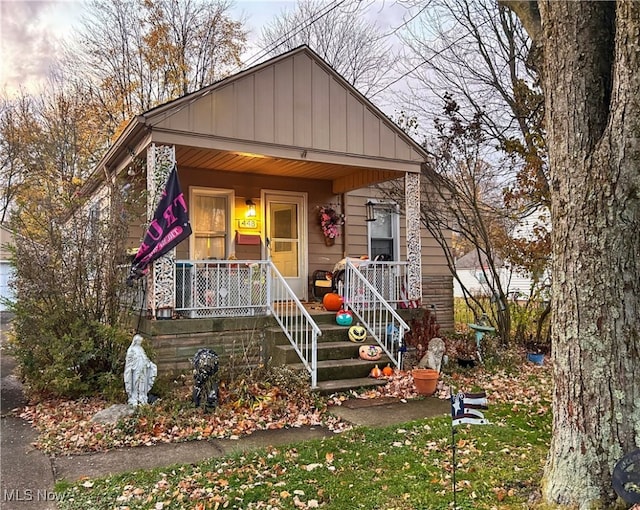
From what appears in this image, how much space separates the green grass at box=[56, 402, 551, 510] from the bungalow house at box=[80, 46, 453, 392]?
198 centimetres

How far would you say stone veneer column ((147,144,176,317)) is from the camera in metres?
6.52

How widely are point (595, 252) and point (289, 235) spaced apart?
7.33 metres

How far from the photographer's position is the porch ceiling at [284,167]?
A: 7930 mm

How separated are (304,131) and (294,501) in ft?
19.1

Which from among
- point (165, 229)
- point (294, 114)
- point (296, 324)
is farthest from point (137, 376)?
point (294, 114)

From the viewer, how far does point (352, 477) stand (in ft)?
12.0

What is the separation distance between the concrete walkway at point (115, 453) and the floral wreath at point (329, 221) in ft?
15.4

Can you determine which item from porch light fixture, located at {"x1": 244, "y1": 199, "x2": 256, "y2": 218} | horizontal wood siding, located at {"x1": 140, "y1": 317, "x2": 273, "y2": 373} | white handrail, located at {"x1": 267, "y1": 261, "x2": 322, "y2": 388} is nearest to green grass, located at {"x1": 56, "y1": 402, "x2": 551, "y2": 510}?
white handrail, located at {"x1": 267, "y1": 261, "x2": 322, "y2": 388}

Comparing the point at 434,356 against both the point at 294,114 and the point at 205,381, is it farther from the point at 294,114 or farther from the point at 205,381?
the point at 294,114

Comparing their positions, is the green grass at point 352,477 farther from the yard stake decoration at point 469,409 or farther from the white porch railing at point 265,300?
the white porch railing at point 265,300

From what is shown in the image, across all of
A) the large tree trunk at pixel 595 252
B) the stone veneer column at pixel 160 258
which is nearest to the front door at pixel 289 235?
the stone veneer column at pixel 160 258

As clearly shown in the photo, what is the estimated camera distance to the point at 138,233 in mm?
7973

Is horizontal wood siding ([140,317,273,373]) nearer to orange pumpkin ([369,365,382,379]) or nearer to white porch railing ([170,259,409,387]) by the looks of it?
white porch railing ([170,259,409,387])

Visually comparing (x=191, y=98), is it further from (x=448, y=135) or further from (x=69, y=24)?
(x=69, y=24)
